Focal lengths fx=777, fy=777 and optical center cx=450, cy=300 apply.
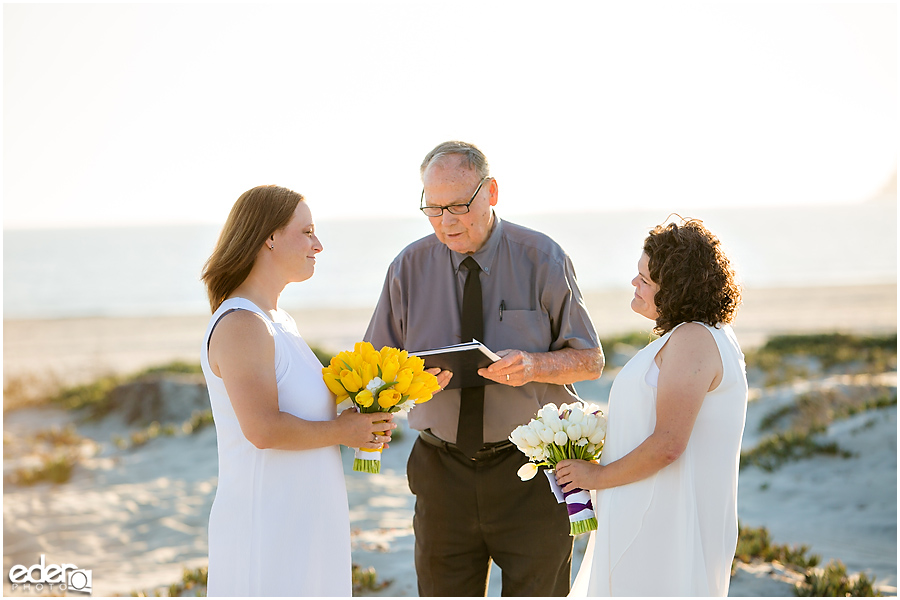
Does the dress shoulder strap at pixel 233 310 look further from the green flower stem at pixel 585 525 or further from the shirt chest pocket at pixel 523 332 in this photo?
the green flower stem at pixel 585 525

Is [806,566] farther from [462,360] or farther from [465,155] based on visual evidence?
[465,155]

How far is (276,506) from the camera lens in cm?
319

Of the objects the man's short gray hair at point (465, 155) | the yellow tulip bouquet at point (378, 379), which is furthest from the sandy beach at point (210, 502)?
the man's short gray hair at point (465, 155)

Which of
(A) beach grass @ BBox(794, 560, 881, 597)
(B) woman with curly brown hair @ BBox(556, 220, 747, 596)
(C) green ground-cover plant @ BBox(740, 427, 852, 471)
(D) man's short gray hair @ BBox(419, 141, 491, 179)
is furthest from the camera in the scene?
(C) green ground-cover plant @ BBox(740, 427, 852, 471)

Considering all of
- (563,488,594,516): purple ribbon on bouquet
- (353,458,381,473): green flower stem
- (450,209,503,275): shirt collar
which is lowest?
(563,488,594,516): purple ribbon on bouquet

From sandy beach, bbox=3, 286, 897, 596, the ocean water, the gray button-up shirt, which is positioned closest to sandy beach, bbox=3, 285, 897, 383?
the ocean water

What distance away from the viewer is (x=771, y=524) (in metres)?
7.70

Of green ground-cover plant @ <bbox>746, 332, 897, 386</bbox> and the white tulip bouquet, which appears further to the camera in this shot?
green ground-cover plant @ <bbox>746, 332, 897, 386</bbox>

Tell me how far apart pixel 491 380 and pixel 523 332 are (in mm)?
334

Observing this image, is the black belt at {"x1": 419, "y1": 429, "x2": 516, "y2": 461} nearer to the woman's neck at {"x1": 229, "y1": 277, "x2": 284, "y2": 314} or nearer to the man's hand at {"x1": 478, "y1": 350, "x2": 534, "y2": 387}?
the man's hand at {"x1": 478, "y1": 350, "x2": 534, "y2": 387}

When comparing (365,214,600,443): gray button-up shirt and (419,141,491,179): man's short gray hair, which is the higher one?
(419,141,491,179): man's short gray hair

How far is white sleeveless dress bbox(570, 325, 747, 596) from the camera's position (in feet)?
10.0

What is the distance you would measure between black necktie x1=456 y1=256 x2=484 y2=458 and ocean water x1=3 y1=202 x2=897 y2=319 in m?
31.6

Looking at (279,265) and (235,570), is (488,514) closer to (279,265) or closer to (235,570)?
(235,570)
